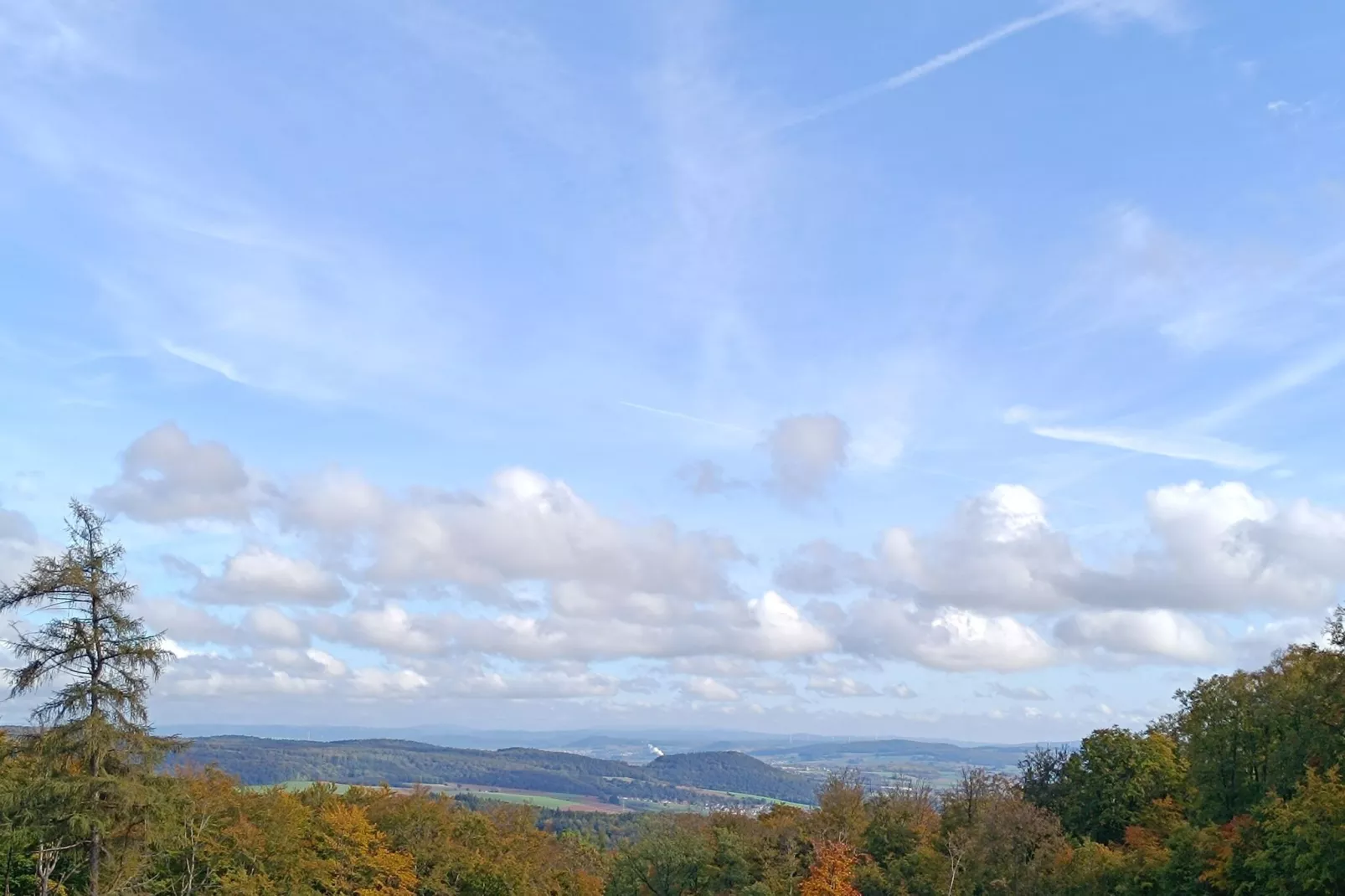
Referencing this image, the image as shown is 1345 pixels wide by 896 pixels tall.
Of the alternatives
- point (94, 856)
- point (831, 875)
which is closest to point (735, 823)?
point (831, 875)

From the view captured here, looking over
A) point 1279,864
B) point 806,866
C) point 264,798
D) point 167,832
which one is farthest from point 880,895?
point 167,832

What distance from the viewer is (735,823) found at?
74438mm

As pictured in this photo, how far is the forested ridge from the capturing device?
27344 millimetres

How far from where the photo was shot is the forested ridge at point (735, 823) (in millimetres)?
27344

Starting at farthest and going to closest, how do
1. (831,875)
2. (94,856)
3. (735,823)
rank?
(735,823), (831,875), (94,856)

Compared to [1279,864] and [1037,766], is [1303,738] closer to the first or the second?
[1279,864]

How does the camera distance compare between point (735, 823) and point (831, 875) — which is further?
point (735, 823)

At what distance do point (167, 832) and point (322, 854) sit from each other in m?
33.3

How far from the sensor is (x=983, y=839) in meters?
60.2

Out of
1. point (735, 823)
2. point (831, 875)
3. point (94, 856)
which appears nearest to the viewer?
point (94, 856)

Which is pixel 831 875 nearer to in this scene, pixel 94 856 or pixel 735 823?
pixel 735 823

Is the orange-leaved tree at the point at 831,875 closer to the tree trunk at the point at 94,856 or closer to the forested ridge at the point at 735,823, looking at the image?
the forested ridge at the point at 735,823

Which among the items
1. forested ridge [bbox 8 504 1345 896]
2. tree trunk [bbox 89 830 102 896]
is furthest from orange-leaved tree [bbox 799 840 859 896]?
tree trunk [bbox 89 830 102 896]

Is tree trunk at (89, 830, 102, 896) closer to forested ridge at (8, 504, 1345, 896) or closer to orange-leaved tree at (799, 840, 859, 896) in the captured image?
forested ridge at (8, 504, 1345, 896)
